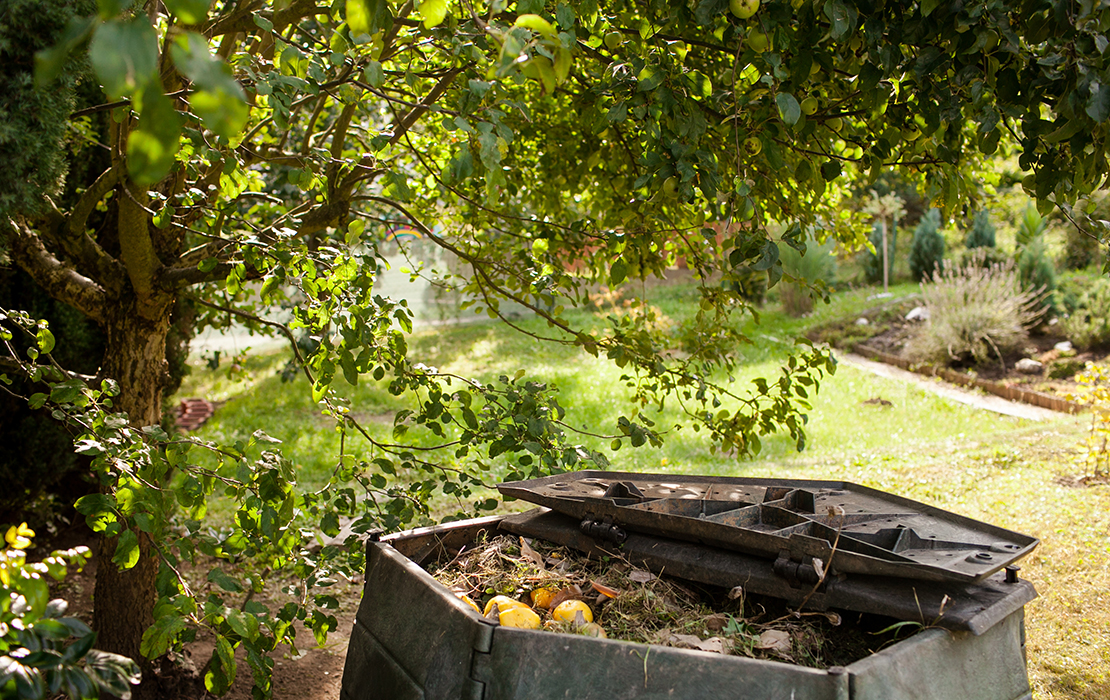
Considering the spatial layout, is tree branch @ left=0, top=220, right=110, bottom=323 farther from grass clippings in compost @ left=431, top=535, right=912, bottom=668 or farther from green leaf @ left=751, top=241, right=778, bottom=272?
green leaf @ left=751, top=241, right=778, bottom=272

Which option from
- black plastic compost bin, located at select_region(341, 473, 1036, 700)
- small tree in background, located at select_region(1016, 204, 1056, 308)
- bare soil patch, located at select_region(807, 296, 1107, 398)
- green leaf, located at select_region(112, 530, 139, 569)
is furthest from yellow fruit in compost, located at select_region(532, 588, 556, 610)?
small tree in background, located at select_region(1016, 204, 1056, 308)

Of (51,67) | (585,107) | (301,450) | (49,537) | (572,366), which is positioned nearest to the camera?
(51,67)

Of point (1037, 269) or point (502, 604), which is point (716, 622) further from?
point (1037, 269)

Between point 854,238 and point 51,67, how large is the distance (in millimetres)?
4306

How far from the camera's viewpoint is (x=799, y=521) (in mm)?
→ 2244

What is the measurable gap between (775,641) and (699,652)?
329 millimetres

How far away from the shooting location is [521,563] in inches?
98.6

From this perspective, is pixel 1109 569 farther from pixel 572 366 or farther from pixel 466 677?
pixel 572 366

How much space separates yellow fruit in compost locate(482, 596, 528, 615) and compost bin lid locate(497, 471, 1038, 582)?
1.25ft

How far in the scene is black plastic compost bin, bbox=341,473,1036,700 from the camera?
1641mm

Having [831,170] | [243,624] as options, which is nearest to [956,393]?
[831,170]

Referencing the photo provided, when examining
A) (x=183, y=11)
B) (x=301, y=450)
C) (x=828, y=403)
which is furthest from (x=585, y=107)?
(x=828, y=403)

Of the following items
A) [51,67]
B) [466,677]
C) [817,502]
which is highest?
[51,67]

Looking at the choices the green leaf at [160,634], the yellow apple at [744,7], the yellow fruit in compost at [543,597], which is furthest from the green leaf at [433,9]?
the green leaf at [160,634]
